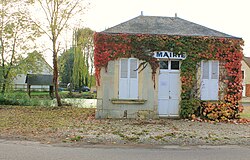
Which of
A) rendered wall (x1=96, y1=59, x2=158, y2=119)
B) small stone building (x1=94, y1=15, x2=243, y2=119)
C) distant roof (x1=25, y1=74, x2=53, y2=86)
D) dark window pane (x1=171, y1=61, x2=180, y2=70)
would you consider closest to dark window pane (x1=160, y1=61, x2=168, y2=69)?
small stone building (x1=94, y1=15, x2=243, y2=119)

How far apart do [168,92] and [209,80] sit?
7.54 ft

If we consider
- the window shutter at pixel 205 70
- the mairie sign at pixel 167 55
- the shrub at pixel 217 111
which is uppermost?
the mairie sign at pixel 167 55

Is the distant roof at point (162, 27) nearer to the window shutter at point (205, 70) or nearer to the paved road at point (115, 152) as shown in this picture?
the window shutter at point (205, 70)

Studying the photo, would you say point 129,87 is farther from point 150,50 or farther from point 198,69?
point 198,69

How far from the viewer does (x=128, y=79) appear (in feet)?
49.6

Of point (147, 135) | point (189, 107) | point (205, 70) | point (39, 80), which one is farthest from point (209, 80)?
point (39, 80)

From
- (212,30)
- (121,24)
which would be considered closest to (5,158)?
(121,24)

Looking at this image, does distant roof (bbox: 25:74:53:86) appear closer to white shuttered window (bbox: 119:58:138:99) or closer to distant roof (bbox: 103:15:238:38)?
distant roof (bbox: 103:15:238:38)

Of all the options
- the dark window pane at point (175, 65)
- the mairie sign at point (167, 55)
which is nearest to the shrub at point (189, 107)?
the dark window pane at point (175, 65)

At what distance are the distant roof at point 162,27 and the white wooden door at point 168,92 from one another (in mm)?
2240

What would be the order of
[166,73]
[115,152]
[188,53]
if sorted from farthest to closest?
1. [166,73]
2. [188,53]
3. [115,152]

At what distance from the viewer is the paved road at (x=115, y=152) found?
7.29m

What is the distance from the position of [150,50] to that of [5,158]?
392 inches

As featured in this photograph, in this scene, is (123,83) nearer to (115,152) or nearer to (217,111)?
(217,111)
